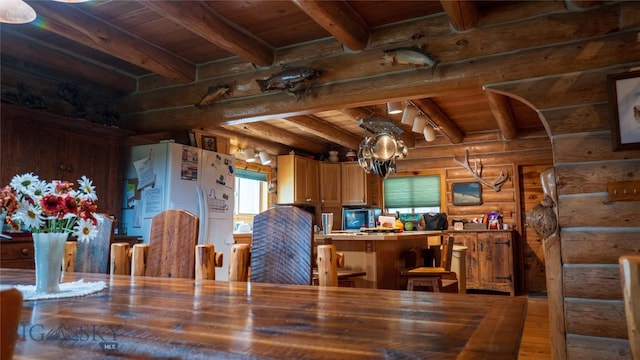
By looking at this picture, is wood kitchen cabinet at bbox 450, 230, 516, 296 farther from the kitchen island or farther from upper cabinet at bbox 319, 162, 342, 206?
the kitchen island

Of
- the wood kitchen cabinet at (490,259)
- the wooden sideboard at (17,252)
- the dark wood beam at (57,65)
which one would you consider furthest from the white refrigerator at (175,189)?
the wood kitchen cabinet at (490,259)

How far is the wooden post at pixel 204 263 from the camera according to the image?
1885 mm

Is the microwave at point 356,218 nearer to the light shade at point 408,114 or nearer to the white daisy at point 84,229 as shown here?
the light shade at point 408,114

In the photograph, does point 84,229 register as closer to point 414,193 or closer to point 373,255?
point 373,255

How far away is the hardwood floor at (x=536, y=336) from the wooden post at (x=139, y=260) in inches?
95.6

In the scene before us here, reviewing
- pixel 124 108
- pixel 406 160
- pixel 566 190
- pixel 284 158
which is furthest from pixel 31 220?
pixel 406 160

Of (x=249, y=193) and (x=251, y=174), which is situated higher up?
(x=251, y=174)

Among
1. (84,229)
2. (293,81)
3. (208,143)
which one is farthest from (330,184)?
(84,229)

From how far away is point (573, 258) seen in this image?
2637mm

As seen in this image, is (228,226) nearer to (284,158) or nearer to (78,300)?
(284,158)

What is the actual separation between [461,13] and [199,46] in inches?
89.0

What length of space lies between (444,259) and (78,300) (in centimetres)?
316

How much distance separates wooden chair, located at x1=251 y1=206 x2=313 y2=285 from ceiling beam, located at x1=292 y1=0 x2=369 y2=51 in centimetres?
152

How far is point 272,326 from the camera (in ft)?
2.87
